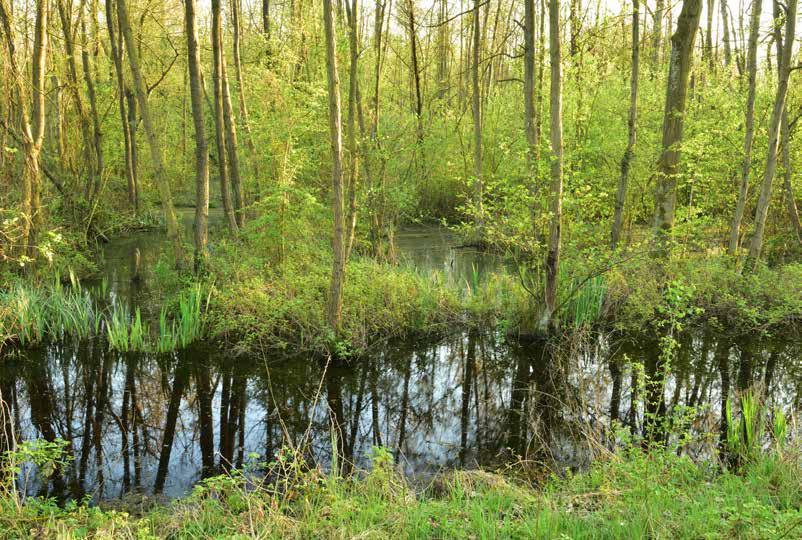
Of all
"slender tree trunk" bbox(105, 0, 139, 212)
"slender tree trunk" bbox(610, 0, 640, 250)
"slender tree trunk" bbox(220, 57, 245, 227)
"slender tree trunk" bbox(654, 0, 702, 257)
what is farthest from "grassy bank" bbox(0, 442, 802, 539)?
"slender tree trunk" bbox(105, 0, 139, 212)

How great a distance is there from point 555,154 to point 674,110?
298 centimetres

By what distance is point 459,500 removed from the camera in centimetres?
375

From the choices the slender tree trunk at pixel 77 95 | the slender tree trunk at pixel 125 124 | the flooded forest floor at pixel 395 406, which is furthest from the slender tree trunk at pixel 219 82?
the slender tree trunk at pixel 125 124

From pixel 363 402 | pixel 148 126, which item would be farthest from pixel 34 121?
pixel 363 402

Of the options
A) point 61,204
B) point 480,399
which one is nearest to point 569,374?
point 480,399

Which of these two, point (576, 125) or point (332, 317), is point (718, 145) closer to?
point (576, 125)

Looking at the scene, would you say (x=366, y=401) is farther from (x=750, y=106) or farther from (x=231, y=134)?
(x=750, y=106)

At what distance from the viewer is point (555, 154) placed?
7152mm

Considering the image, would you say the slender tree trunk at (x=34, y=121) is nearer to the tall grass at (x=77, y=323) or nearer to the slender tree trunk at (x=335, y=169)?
the tall grass at (x=77, y=323)

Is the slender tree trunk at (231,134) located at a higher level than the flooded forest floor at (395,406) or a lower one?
higher

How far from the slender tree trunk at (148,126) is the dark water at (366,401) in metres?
2.19

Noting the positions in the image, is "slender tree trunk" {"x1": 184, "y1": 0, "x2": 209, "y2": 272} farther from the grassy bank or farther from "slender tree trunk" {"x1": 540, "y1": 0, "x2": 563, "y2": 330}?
the grassy bank

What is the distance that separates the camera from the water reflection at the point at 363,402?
5.13 meters

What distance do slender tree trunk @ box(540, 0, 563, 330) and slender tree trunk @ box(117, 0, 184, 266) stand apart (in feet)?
19.2
